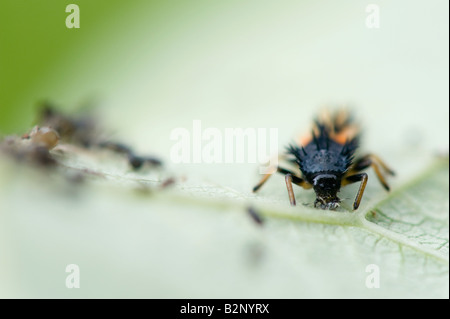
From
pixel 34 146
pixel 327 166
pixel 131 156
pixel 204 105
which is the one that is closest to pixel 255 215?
pixel 327 166

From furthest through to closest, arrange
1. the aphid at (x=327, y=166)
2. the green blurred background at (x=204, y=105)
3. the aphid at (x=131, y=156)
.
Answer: the aphid at (x=131, y=156) < the aphid at (x=327, y=166) < the green blurred background at (x=204, y=105)

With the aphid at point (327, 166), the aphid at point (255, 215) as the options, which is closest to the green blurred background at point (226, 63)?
the aphid at point (327, 166)

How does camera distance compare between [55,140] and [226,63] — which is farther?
[226,63]

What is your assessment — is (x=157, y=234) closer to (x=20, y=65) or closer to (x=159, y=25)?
(x=20, y=65)

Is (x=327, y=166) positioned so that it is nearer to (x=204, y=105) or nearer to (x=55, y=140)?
(x=55, y=140)

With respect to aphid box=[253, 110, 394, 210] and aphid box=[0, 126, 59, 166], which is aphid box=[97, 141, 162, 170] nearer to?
aphid box=[0, 126, 59, 166]

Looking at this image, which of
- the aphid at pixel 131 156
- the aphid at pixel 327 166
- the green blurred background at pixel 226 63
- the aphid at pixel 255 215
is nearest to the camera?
the aphid at pixel 255 215

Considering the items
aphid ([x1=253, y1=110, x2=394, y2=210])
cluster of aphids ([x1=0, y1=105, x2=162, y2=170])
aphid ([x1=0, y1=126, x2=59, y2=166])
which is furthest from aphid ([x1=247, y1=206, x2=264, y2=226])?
aphid ([x1=0, y1=126, x2=59, y2=166])

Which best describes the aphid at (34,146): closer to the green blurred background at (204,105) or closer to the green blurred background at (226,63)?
the green blurred background at (204,105)

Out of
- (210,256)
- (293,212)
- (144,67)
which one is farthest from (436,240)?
(144,67)
